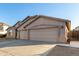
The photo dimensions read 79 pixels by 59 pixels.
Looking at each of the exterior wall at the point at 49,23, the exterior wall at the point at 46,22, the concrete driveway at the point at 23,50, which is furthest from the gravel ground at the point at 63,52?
the exterior wall at the point at 46,22

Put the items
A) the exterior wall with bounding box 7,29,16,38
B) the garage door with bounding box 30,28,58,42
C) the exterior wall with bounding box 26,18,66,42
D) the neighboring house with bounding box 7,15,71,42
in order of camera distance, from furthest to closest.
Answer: the exterior wall with bounding box 7,29,16,38
the garage door with bounding box 30,28,58,42
the neighboring house with bounding box 7,15,71,42
the exterior wall with bounding box 26,18,66,42

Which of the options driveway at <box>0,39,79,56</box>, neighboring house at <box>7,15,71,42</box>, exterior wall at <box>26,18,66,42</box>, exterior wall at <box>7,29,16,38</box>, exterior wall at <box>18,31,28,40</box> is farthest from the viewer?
exterior wall at <box>7,29,16,38</box>

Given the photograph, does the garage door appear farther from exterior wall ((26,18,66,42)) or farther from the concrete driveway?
the concrete driveway

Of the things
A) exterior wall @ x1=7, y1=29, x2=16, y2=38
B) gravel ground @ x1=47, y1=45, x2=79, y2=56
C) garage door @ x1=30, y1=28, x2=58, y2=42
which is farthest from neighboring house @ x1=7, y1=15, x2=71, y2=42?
gravel ground @ x1=47, y1=45, x2=79, y2=56

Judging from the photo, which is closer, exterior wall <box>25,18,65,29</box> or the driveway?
the driveway

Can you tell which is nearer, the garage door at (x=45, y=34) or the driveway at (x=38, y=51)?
the driveway at (x=38, y=51)

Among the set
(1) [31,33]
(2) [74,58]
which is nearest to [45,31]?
(1) [31,33]

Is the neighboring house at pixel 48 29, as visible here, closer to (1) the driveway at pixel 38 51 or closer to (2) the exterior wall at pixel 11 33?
(1) the driveway at pixel 38 51

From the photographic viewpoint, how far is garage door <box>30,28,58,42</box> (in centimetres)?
1410

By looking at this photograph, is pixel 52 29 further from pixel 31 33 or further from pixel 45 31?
pixel 31 33

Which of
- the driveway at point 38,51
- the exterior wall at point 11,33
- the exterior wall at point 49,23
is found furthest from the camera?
the exterior wall at point 11,33

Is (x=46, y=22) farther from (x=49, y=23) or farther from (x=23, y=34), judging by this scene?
(x=23, y=34)

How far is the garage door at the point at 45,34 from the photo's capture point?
14.1m

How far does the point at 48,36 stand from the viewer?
14633 mm
